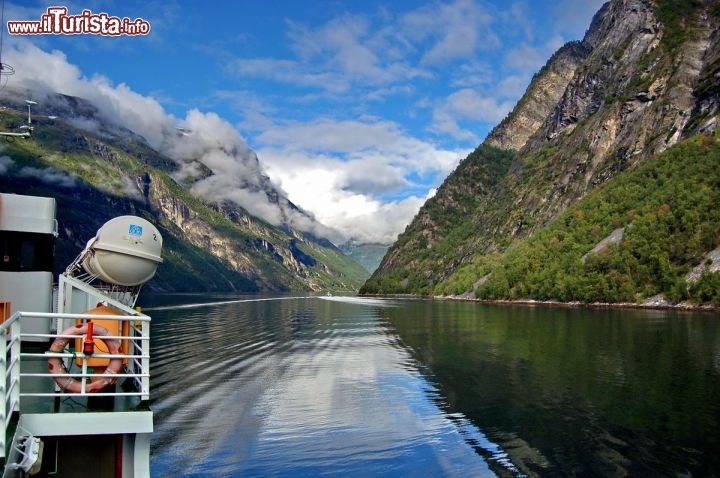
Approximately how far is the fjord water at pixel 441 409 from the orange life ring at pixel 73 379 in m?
7.87

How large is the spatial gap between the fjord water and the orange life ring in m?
7.87

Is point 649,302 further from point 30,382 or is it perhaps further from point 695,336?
point 30,382

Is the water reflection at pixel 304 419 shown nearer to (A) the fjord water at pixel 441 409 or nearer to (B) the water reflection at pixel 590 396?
(A) the fjord water at pixel 441 409

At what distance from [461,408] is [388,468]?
10.6 meters

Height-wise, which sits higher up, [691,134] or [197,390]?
[691,134]

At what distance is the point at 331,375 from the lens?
42969 millimetres

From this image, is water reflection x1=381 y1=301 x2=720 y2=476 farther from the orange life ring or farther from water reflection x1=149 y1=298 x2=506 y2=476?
the orange life ring

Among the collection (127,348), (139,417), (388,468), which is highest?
(127,348)

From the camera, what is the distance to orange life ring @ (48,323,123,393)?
14.7m

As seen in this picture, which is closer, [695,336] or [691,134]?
[695,336]

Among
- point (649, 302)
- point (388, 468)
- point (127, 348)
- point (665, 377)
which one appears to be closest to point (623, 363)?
point (665, 377)

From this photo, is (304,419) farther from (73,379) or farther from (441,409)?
(73,379)

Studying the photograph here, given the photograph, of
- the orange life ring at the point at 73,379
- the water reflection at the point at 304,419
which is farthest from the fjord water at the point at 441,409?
the orange life ring at the point at 73,379

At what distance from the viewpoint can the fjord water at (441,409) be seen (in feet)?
73.2
